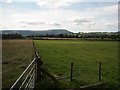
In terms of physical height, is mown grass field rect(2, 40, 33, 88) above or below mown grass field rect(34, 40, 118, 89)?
above

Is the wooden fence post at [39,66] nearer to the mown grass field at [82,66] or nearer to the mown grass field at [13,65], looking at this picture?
the mown grass field at [82,66]

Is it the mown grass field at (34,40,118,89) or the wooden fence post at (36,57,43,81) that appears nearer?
the wooden fence post at (36,57,43,81)

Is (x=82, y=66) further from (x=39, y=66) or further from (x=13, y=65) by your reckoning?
(x=39, y=66)

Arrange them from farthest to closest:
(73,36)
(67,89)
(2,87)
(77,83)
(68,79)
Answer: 1. (73,36)
2. (68,79)
3. (77,83)
4. (2,87)
5. (67,89)

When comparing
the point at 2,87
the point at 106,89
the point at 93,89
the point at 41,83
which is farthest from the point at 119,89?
the point at 2,87

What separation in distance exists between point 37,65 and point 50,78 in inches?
35.1

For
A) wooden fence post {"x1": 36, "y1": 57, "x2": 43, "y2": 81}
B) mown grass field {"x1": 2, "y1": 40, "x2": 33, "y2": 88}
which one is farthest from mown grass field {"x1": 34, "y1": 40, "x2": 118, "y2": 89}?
mown grass field {"x1": 2, "y1": 40, "x2": 33, "y2": 88}

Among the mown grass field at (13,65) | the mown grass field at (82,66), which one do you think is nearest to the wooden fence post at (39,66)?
the mown grass field at (82,66)

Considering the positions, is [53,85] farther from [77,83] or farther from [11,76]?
[11,76]

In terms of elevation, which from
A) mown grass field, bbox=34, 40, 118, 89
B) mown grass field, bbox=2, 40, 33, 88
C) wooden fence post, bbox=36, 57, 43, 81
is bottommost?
mown grass field, bbox=34, 40, 118, 89

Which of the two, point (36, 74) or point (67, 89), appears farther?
point (36, 74)

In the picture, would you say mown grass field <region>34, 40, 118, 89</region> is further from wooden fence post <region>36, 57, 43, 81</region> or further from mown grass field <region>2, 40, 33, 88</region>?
mown grass field <region>2, 40, 33, 88</region>

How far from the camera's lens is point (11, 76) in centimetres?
1284

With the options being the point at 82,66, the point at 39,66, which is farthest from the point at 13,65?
the point at 39,66
